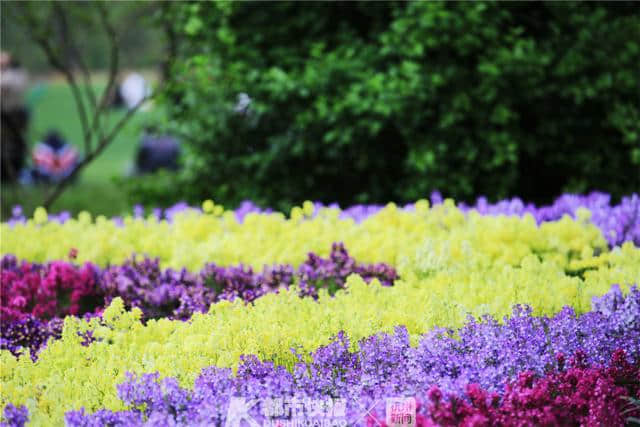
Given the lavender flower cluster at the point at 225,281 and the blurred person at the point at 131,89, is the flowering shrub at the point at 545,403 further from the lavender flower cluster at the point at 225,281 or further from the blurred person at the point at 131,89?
the blurred person at the point at 131,89

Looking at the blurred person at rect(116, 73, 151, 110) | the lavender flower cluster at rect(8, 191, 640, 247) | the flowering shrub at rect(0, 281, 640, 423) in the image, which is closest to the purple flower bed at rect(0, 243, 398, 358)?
the flowering shrub at rect(0, 281, 640, 423)

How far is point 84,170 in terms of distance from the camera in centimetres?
1812

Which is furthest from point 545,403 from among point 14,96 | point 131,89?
point 131,89

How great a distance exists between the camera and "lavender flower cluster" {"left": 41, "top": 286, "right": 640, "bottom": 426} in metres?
2.64

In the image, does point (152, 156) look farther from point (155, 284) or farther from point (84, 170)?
point (155, 284)

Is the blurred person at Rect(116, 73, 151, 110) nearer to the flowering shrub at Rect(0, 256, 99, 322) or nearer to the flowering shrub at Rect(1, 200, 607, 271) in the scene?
the flowering shrub at Rect(1, 200, 607, 271)

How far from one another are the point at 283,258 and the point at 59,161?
461 inches

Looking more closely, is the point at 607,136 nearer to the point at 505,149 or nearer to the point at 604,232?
the point at 505,149

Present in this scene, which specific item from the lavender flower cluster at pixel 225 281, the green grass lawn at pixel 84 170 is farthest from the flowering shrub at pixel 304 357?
the green grass lawn at pixel 84 170

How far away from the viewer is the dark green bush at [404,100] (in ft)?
20.2

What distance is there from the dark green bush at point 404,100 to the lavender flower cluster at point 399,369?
9.56 feet

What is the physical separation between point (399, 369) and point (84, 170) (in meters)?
16.3

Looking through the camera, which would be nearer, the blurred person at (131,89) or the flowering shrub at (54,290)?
the flowering shrub at (54,290)

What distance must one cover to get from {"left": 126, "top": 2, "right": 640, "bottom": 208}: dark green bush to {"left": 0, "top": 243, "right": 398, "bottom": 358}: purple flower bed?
74.6 inches
